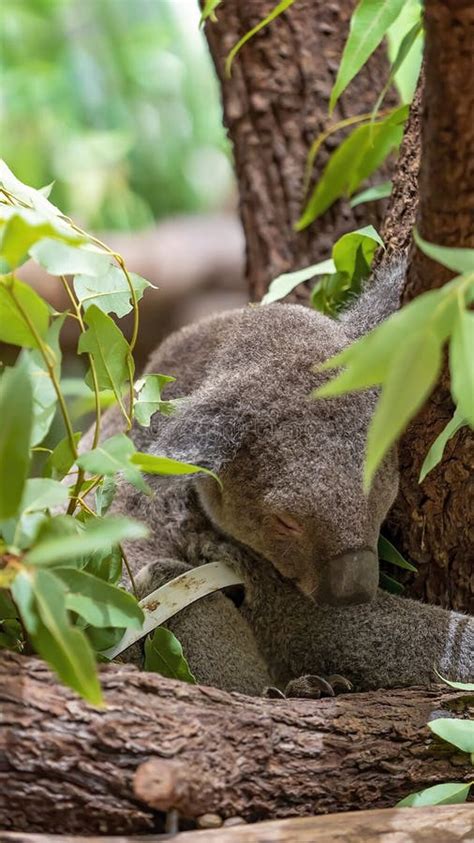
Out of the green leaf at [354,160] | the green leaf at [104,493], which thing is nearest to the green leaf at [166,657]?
the green leaf at [104,493]

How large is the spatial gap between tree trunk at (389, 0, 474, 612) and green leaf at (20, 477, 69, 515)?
810 mm

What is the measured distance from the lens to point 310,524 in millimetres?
2014

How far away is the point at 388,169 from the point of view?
3.38 meters

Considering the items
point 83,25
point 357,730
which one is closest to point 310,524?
point 357,730

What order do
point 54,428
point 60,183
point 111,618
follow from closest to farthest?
point 111,618
point 54,428
point 60,183

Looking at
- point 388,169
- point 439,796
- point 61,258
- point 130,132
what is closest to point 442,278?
point 61,258

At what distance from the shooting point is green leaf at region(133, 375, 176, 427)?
2.04 m

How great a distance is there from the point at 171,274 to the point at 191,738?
552 cm

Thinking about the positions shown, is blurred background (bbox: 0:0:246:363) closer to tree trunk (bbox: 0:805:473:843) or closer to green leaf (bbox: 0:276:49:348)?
green leaf (bbox: 0:276:49:348)

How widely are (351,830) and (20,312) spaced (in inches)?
38.7

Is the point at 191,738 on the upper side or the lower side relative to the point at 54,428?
lower

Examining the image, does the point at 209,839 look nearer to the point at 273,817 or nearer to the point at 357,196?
the point at 273,817

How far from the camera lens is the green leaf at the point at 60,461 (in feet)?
6.29

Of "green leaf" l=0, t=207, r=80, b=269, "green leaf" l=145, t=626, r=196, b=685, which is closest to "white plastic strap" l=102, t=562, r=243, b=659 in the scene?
"green leaf" l=145, t=626, r=196, b=685
